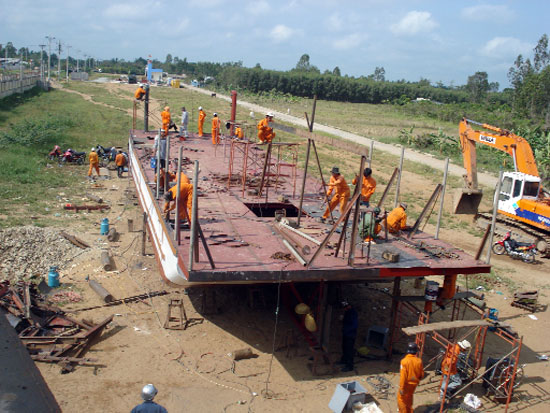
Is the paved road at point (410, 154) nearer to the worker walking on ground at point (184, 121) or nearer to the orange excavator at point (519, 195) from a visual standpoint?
the orange excavator at point (519, 195)

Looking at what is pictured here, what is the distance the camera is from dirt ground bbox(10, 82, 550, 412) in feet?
26.5

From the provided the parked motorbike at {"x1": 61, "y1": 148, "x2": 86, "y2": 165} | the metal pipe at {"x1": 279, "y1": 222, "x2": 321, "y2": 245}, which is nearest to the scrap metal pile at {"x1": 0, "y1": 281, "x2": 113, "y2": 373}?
the metal pipe at {"x1": 279, "y1": 222, "x2": 321, "y2": 245}

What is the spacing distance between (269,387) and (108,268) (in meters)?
5.65

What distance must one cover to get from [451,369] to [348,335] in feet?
5.99

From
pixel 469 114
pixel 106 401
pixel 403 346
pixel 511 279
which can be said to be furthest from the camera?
pixel 469 114

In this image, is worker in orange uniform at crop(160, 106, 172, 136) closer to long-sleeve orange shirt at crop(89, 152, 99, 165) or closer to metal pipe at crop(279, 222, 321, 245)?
long-sleeve orange shirt at crop(89, 152, 99, 165)

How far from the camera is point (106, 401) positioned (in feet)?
25.2

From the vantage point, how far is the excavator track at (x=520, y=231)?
1684 centimetres

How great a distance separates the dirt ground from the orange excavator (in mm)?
3745

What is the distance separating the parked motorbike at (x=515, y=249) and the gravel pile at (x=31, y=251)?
1293 cm

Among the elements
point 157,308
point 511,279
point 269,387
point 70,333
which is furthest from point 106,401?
point 511,279

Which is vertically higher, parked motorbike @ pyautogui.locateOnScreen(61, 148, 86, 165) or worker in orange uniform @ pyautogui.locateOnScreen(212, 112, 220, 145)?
worker in orange uniform @ pyautogui.locateOnScreen(212, 112, 220, 145)

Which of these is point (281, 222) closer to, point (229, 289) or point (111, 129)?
point (229, 289)

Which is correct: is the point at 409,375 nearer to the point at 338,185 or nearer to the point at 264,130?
the point at 338,185
